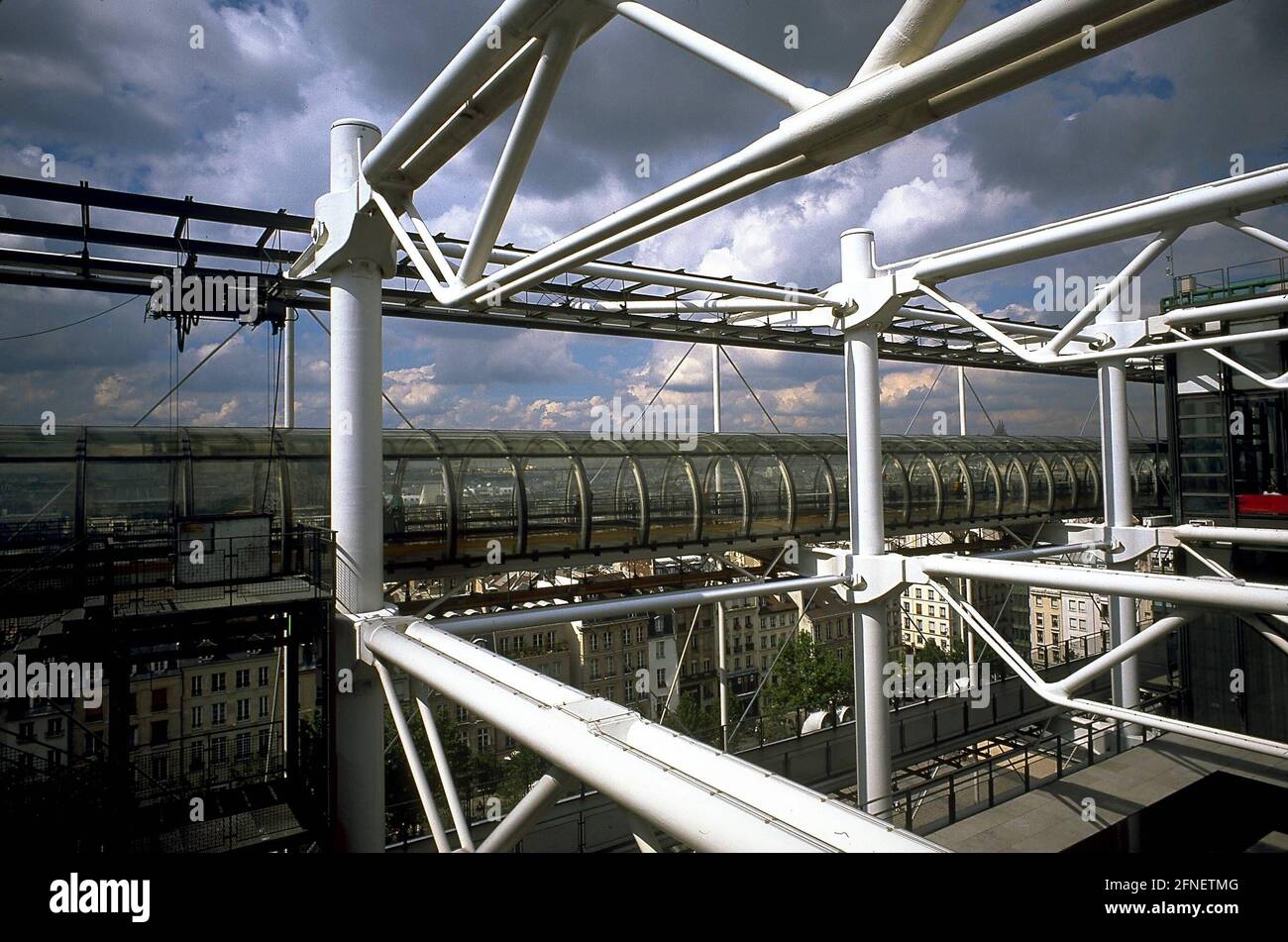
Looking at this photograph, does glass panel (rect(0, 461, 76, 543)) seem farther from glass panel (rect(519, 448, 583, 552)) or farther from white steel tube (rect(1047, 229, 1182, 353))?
white steel tube (rect(1047, 229, 1182, 353))

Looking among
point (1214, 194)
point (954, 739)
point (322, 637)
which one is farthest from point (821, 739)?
point (1214, 194)

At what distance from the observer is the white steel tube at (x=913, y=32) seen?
263 centimetres

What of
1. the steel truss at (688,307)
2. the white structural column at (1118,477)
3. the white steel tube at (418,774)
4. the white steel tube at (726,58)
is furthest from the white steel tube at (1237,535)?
the white steel tube at (418,774)

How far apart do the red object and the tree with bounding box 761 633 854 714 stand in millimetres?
29549

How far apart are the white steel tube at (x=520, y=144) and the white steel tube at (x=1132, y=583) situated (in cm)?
704

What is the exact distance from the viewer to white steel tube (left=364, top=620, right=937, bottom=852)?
7.25 ft

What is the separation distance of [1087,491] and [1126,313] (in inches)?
336

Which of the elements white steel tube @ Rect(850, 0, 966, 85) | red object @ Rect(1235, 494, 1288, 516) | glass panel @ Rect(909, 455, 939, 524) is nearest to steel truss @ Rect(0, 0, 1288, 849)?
white steel tube @ Rect(850, 0, 966, 85)

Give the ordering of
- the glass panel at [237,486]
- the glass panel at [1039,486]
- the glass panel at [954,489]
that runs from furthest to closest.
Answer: the glass panel at [1039,486], the glass panel at [954,489], the glass panel at [237,486]

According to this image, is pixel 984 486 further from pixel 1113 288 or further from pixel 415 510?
pixel 415 510

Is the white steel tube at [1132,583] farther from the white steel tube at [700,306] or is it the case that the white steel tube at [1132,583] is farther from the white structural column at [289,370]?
the white structural column at [289,370]

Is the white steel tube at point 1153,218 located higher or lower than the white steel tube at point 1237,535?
higher

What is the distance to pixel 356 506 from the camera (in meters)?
6.82

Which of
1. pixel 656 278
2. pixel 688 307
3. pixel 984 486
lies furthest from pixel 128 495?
pixel 984 486
